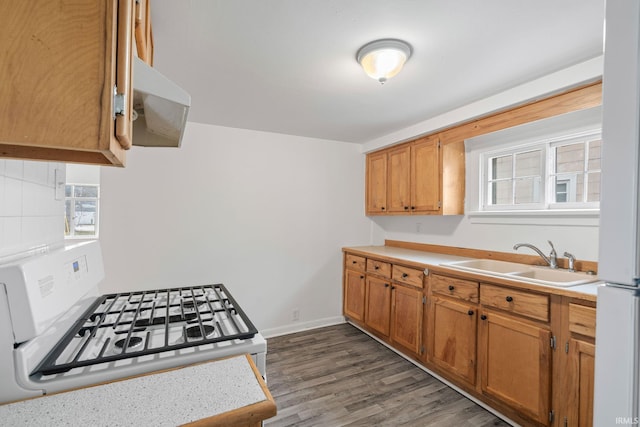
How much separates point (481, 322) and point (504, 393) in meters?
0.44

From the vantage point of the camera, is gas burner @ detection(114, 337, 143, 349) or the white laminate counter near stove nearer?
the white laminate counter near stove

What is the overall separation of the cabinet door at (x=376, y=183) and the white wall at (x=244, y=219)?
0.13 m

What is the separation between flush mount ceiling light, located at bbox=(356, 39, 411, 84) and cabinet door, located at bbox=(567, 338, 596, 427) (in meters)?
1.80

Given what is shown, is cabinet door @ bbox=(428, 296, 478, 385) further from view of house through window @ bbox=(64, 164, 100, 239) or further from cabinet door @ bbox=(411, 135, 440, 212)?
view of house through window @ bbox=(64, 164, 100, 239)

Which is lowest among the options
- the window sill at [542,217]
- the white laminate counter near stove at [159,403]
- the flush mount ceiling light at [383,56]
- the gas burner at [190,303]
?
the white laminate counter near stove at [159,403]

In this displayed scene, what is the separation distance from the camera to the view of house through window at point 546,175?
2.11 m

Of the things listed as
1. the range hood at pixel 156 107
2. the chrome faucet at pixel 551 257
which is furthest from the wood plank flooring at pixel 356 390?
Answer: the range hood at pixel 156 107

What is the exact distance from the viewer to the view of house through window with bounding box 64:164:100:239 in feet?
8.29

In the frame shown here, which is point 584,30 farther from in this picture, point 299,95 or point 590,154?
point 299,95

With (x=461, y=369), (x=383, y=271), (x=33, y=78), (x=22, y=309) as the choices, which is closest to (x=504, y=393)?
(x=461, y=369)

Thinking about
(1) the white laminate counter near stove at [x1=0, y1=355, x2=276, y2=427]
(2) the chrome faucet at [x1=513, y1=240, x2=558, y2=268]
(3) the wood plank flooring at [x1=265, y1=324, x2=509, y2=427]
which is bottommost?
(3) the wood plank flooring at [x1=265, y1=324, x2=509, y2=427]

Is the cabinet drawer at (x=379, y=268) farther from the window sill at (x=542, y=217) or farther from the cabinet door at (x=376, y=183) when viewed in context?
the window sill at (x=542, y=217)

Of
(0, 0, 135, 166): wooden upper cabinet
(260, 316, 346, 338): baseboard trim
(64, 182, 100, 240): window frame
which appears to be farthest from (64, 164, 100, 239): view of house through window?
(0, 0, 135, 166): wooden upper cabinet

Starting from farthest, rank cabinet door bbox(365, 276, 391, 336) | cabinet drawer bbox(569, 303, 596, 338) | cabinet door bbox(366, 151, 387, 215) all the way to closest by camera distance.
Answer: cabinet door bbox(366, 151, 387, 215)
cabinet door bbox(365, 276, 391, 336)
cabinet drawer bbox(569, 303, 596, 338)
